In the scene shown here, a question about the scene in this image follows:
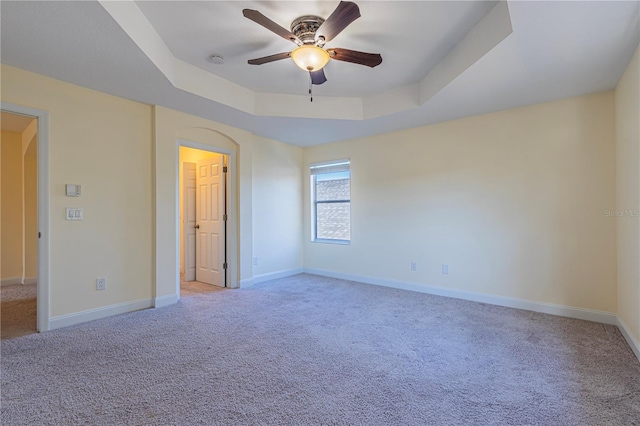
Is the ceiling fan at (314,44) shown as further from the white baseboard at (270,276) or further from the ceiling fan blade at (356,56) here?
the white baseboard at (270,276)

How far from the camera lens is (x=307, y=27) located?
7.83ft

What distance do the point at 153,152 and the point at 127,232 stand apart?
103 cm

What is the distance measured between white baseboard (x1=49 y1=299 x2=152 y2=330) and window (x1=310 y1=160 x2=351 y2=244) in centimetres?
308

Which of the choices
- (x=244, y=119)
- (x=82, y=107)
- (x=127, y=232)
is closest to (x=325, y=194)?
(x=244, y=119)

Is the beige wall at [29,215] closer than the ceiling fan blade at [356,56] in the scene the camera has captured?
No

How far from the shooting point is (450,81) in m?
2.88

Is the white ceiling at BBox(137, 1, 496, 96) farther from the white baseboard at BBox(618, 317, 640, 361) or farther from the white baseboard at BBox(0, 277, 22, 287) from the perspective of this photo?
the white baseboard at BBox(0, 277, 22, 287)

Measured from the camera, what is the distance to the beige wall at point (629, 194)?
234cm

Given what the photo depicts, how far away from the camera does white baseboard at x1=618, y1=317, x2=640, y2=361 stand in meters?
2.32

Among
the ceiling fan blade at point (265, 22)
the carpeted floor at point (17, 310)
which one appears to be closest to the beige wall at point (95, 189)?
the carpeted floor at point (17, 310)

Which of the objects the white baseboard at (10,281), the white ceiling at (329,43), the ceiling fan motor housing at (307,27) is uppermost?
the white ceiling at (329,43)

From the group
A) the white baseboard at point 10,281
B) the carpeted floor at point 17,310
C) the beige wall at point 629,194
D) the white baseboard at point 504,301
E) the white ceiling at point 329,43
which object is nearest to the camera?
the white ceiling at point 329,43

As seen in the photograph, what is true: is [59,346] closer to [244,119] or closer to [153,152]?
[153,152]

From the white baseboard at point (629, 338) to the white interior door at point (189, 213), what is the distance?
554 cm
